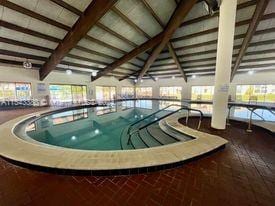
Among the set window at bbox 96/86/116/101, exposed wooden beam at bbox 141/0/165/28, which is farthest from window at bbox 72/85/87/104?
exposed wooden beam at bbox 141/0/165/28

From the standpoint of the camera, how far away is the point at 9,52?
22.1ft

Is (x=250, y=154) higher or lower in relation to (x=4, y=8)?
lower

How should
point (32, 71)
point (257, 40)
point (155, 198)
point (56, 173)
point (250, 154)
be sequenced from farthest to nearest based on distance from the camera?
1. point (32, 71)
2. point (257, 40)
3. point (250, 154)
4. point (56, 173)
5. point (155, 198)

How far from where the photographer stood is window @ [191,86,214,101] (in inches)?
568

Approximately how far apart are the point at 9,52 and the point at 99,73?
631 centimetres

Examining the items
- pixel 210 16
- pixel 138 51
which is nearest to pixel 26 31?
pixel 138 51

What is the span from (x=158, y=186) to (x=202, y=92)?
49.6 feet

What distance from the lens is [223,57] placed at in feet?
12.3

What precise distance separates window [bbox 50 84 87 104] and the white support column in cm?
1117

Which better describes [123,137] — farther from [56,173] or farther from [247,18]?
[247,18]

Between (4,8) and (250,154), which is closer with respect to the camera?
(250,154)

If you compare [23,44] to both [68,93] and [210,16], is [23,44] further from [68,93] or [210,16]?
[210,16]

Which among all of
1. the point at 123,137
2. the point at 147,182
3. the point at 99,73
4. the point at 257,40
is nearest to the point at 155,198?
the point at 147,182

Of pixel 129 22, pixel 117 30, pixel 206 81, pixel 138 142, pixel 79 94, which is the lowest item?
pixel 138 142
